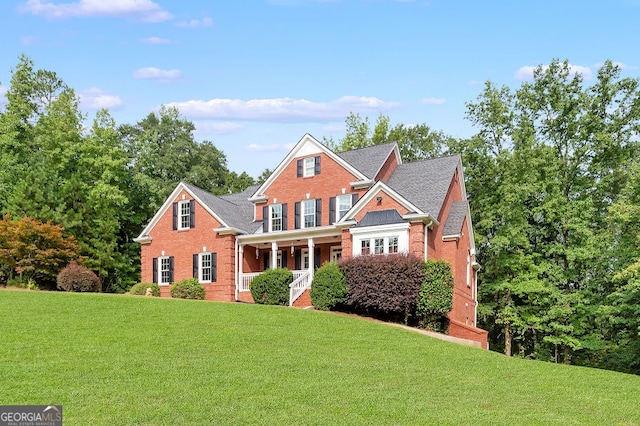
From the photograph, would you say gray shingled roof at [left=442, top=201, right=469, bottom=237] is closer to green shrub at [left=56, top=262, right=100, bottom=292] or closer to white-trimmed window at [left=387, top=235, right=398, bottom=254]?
white-trimmed window at [left=387, top=235, right=398, bottom=254]

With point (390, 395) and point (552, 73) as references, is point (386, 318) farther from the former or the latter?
point (552, 73)

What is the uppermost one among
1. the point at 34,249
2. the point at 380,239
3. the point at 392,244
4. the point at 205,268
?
the point at 380,239

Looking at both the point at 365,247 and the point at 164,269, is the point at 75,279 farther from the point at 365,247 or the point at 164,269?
the point at 365,247

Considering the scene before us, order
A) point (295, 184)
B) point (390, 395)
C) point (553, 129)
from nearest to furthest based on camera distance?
point (390, 395)
point (295, 184)
point (553, 129)

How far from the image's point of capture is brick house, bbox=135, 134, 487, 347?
28.6 metres

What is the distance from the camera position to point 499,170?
3722 centimetres

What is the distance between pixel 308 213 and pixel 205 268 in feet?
20.7

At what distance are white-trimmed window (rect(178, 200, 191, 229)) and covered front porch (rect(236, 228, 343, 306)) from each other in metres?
3.46

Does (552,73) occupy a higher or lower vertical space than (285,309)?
higher

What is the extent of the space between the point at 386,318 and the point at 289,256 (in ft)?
31.1

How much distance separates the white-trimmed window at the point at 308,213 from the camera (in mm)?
32281

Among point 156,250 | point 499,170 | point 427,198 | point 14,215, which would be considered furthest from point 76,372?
point 499,170

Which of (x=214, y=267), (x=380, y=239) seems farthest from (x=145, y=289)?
(x=380, y=239)

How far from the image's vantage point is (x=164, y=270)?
34.4 meters
